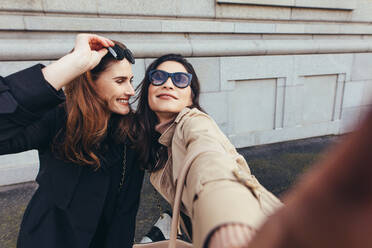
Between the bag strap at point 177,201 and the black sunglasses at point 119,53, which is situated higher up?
the black sunglasses at point 119,53

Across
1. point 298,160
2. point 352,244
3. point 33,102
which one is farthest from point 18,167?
point 298,160

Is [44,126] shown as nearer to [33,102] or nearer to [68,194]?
[33,102]

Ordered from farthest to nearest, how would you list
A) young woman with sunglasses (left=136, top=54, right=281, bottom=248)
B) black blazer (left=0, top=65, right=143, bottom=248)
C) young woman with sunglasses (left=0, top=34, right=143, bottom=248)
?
black blazer (left=0, top=65, right=143, bottom=248)
young woman with sunglasses (left=0, top=34, right=143, bottom=248)
young woman with sunglasses (left=136, top=54, right=281, bottom=248)

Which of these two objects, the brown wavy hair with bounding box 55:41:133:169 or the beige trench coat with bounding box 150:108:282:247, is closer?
the beige trench coat with bounding box 150:108:282:247

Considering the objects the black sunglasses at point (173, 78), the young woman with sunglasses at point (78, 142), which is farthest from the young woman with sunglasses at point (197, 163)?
the young woman with sunglasses at point (78, 142)

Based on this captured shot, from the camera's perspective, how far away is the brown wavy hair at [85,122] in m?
1.53

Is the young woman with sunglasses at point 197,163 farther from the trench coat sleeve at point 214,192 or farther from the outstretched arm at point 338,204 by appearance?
the outstretched arm at point 338,204

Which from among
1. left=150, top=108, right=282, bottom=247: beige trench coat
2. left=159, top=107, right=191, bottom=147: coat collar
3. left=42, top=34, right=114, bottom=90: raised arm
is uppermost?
left=42, top=34, right=114, bottom=90: raised arm

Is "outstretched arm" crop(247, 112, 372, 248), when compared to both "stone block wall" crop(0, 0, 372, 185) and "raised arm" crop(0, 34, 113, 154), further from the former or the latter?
"stone block wall" crop(0, 0, 372, 185)

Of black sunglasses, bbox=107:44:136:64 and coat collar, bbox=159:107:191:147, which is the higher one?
black sunglasses, bbox=107:44:136:64

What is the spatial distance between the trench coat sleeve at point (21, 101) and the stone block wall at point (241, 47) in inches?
127

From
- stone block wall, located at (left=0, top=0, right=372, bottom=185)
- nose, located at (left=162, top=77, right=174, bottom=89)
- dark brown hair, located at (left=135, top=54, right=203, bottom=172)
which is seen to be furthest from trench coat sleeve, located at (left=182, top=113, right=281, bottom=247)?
stone block wall, located at (left=0, top=0, right=372, bottom=185)

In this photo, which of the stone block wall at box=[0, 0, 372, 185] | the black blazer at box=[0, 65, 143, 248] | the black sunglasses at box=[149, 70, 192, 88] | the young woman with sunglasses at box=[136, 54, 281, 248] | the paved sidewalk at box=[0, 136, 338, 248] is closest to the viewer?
the young woman with sunglasses at box=[136, 54, 281, 248]

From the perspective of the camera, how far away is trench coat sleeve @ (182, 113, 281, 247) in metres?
0.68
